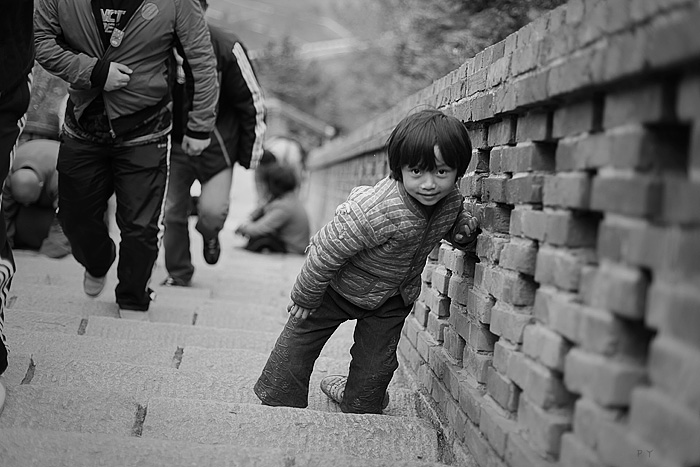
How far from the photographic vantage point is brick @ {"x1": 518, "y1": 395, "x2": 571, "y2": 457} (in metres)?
1.80

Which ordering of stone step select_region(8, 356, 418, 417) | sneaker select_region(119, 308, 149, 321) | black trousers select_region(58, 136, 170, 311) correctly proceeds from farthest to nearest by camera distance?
sneaker select_region(119, 308, 149, 321) → black trousers select_region(58, 136, 170, 311) → stone step select_region(8, 356, 418, 417)

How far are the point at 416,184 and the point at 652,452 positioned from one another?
1.32m

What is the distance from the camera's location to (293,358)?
3016 mm

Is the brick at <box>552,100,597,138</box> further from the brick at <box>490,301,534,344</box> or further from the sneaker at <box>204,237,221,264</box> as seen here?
the sneaker at <box>204,237,221,264</box>

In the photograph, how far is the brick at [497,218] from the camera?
2494mm

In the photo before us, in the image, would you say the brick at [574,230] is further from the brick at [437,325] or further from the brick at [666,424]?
the brick at [437,325]

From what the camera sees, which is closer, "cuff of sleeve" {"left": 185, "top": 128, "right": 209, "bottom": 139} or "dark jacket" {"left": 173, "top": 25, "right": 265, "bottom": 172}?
"cuff of sleeve" {"left": 185, "top": 128, "right": 209, "bottom": 139}

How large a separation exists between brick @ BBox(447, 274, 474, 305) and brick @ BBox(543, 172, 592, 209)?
78 cm

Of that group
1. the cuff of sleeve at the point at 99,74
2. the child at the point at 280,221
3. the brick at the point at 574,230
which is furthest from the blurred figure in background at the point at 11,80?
the child at the point at 280,221

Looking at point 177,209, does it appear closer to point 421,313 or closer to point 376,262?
point 421,313

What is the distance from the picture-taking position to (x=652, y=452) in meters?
1.45

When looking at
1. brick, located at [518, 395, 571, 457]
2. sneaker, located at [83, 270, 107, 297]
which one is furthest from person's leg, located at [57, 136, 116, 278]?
brick, located at [518, 395, 571, 457]

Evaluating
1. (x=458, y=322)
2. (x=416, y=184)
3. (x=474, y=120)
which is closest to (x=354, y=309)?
(x=458, y=322)

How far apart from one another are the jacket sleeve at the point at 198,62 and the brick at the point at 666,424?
2963 mm
